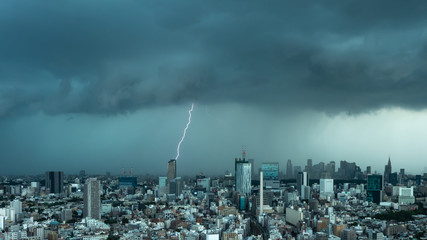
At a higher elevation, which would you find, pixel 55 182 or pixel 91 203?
pixel 91 203

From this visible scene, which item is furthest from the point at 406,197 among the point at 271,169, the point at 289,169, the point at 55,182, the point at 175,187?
the point at 55,182

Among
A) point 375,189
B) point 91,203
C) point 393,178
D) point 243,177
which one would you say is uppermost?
point 91,203

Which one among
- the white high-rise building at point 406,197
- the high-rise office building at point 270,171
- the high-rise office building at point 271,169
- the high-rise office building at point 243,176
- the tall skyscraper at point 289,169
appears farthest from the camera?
the tall skyscraper at point 289,169

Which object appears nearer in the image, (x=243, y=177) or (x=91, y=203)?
(x=91, y=203)

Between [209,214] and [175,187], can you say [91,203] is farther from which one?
[175,187]

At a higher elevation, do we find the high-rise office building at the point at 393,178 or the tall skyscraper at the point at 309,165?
the tall skyscraper at the point at 309,165

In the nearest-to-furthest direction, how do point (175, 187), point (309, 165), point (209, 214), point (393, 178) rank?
point (209, 214) → point (175, 187) → point (393, 178) → point (309, 165)

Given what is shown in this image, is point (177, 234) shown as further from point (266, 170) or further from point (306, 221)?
point (266, 170)

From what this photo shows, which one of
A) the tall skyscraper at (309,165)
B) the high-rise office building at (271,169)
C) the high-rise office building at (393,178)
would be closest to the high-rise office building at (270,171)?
the high-rise office building at (271,169)

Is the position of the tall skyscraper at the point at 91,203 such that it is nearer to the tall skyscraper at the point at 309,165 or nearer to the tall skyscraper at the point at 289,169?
the tall skyscraper at the point at 309,165
